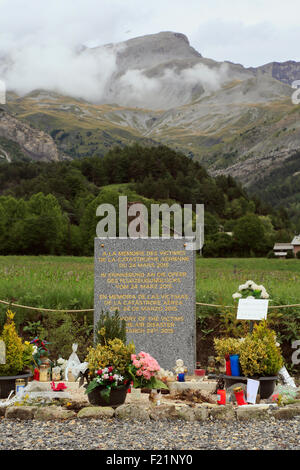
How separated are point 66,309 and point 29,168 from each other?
151482 mm

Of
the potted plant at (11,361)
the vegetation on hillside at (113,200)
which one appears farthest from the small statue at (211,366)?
the vegetation on hillside at (113,200)

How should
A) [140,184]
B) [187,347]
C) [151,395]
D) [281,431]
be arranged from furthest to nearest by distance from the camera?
[140,184] < [187,347] < [151,395] < [281,431]

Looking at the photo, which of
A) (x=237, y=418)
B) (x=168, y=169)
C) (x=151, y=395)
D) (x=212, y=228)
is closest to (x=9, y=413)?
(x=151, y=395)

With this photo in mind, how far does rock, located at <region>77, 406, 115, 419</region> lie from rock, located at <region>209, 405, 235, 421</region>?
66.6 inches

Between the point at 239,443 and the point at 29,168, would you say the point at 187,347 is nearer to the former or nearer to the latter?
the point at 239,443

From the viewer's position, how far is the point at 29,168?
160 metres

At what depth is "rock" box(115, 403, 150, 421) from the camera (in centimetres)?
896

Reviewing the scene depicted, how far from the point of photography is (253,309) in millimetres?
11688

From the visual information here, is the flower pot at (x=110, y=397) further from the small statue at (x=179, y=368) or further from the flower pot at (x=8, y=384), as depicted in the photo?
the small statue at (x=179, y=368)

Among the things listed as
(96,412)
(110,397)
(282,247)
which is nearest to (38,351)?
(110,397)

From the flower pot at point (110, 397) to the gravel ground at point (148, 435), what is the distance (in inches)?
30.1

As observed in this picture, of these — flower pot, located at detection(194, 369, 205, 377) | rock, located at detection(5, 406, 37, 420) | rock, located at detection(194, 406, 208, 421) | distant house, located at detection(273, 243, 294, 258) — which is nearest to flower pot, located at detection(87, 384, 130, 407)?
rock, located at detection(5, 406, 37, 420)

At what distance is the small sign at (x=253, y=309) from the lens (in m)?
11.5

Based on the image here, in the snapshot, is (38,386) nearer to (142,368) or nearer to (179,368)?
(142,368)
